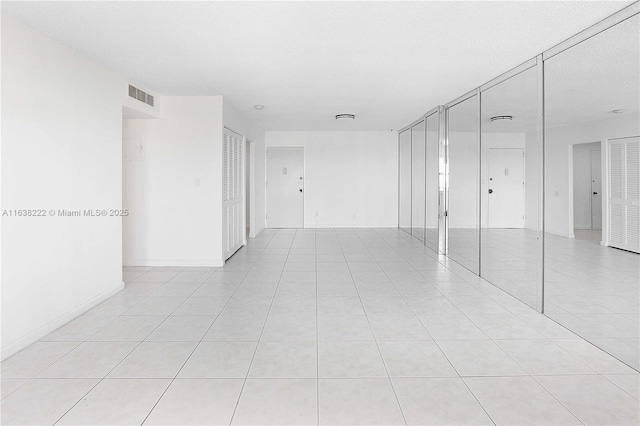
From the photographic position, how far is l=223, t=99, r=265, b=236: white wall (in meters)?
7.07

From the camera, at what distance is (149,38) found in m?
3.40

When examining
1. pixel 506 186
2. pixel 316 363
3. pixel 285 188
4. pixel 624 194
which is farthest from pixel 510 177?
pixel 316 363

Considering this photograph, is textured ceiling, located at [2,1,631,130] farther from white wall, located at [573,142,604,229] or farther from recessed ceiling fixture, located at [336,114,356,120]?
white wall, located at [573,142,604,229]

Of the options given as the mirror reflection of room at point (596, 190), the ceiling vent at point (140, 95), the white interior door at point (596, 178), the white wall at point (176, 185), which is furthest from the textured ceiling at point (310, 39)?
the white interior door at point (596, 178)

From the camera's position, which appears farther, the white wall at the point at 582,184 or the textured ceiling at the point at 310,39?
the white wall at the point at 582,184

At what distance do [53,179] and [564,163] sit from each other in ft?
31.6

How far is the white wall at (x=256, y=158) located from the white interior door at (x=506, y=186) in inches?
247

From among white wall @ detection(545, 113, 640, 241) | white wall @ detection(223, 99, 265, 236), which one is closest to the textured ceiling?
white wall @ detection(223, 99, 265, 236)

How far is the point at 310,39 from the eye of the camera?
3424mm

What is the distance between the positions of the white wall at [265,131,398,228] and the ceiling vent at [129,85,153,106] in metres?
5.06

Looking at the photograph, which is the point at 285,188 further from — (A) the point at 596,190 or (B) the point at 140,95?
(A) the point at 596,190

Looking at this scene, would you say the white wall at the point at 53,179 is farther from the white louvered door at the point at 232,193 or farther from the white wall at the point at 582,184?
the white wall at the point at 582,184

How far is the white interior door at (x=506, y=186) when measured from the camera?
1048 cm

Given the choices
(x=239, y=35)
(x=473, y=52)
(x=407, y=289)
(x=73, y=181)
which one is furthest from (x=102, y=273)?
(x=473, y=52)
